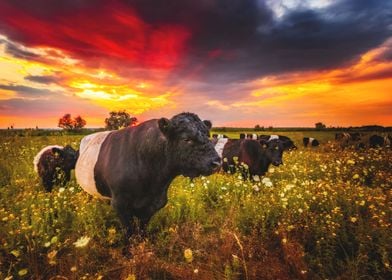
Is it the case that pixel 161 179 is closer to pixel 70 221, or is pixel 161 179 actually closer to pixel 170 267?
pixel 170 267

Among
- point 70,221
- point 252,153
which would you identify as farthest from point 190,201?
point 252,153

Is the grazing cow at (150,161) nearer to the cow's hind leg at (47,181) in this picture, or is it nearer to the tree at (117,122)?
the cow's hind leg at (47,181)

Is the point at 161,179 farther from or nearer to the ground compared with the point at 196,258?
farther from the ground

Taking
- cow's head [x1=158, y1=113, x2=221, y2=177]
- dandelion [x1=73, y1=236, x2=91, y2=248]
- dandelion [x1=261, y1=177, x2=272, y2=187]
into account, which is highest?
cow's head [x1=158, y1=113, x2=221, y2=177]

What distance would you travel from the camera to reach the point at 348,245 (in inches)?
182

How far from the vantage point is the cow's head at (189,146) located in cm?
420

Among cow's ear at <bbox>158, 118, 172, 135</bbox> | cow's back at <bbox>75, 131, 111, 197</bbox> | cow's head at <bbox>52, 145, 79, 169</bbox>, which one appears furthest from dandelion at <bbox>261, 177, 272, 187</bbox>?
cow's head at <bbox>52, 145, 79, 169</bbox>

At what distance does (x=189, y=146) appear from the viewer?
4.29 m

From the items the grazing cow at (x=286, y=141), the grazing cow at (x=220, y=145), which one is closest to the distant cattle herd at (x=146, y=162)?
the grazing cow at (x=286, y=141)

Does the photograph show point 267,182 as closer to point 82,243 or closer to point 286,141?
point 82,243

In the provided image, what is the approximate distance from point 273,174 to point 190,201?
6817mm

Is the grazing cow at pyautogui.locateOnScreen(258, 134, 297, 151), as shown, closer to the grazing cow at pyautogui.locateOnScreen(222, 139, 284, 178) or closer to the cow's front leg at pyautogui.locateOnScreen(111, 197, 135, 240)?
the grazing cow at pyautogui.locateOnScreen(222, 139, 284, 178)

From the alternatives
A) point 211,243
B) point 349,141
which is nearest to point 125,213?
point 211,243

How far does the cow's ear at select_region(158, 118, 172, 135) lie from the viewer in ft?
13.8
